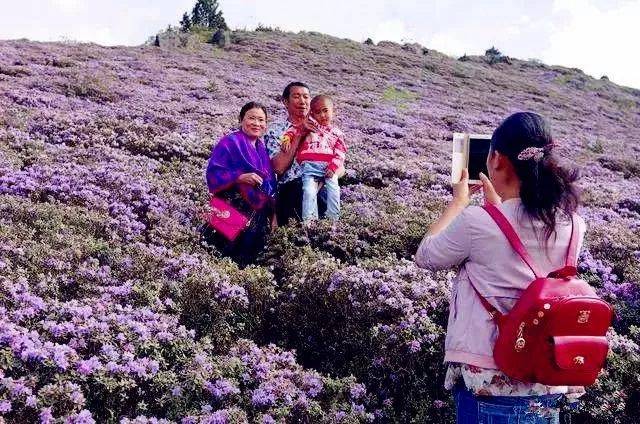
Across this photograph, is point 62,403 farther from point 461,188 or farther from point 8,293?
point 461,188

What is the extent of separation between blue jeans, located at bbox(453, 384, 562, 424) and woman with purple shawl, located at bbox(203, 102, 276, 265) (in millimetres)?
4647

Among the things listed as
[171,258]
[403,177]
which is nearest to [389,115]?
[403,177]

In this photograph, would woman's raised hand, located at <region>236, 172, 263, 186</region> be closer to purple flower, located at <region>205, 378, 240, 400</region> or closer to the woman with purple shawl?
the woman with purple shawl

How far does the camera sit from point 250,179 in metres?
7.12

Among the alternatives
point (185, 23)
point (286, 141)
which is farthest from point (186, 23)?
point (286, 141)

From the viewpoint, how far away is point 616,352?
5.09 m

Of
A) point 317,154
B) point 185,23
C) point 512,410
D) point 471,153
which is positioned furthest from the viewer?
point 185,23

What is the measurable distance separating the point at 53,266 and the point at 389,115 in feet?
58.7

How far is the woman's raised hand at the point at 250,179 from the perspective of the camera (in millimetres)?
7105

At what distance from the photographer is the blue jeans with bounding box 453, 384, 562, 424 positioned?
9.46 ft

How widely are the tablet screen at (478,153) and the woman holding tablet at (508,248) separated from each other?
0.64 metres

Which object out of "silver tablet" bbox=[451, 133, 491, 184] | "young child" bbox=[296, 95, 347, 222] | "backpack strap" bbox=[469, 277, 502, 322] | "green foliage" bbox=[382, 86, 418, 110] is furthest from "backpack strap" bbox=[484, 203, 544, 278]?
"green foliage" bbox=[382, 86, 418, 110]

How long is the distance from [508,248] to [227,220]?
471 cm

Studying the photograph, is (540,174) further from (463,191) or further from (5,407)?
(5,407)
